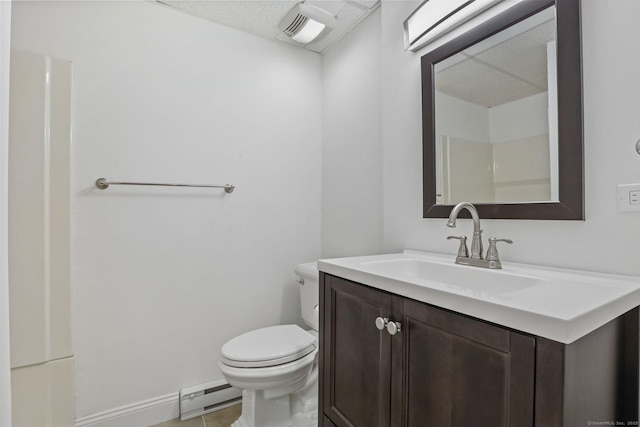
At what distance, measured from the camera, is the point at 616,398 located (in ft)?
2.54

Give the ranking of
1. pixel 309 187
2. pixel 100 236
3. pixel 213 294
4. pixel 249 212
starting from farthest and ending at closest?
pixel 309 187 < pixel 249 212 < pixel 213 294 < pixel 100 236

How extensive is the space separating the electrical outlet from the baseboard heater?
194cm

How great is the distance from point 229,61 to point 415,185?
4.34 feet

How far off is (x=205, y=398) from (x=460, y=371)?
1.54 meters

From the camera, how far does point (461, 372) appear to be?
0.73 metres

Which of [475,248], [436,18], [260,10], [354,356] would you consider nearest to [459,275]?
[475,248]

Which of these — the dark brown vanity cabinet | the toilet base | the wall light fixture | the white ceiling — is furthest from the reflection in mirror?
the toilet base

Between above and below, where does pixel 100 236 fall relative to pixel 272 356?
above

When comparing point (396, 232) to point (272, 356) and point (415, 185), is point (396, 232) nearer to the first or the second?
point (415, 185)

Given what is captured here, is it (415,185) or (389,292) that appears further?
(415,185)

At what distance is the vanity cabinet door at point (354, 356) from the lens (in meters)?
0.94

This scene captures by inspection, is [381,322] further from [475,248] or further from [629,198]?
[629,198]

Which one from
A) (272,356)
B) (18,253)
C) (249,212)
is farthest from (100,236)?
(272,356)

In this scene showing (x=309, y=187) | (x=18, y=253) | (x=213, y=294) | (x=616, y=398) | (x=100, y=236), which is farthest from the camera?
(x=309, y=187)
